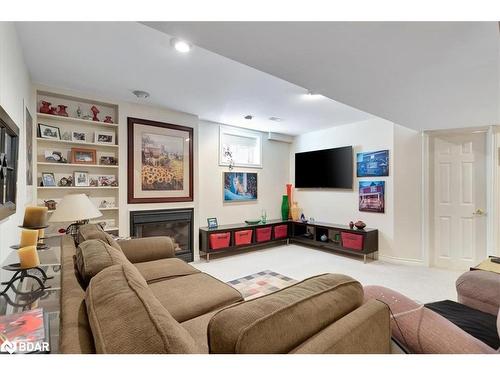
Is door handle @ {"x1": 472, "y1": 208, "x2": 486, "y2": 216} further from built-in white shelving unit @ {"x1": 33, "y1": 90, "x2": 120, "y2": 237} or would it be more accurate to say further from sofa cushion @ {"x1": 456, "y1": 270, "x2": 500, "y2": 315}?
built-in white shelving unit @ {"x1": 33, "y1": 90, "x2": 120, "y2": 237}

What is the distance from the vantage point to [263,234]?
468 centimetres

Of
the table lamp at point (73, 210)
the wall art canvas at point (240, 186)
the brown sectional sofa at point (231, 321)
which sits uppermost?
the wall art canvas at point (240, 186)

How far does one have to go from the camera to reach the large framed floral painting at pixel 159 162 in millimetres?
3461

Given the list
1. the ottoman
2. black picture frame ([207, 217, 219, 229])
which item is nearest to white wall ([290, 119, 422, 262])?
black picture frame ([207, 217, 219, 229])

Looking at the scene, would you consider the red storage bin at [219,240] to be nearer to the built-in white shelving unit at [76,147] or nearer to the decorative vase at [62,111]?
the built-in white shelving unit at [76,147]

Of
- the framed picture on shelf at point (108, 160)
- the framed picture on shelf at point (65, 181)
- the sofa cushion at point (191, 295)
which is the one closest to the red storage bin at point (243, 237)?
A: the framed picture on shelf at point (108, 160)

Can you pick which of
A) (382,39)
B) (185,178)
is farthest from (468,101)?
(185,178)

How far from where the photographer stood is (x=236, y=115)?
4.00 meters

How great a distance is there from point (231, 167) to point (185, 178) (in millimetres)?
1029

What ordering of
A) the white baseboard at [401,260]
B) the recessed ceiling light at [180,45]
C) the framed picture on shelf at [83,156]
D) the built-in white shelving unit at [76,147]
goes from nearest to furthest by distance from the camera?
1. the recessed ceiling light at [180,45]
2. the built-in white shelving unit at [76,147]
3. the framed picture on shelf at [83,156]
4. the white baseboard at [401,260]

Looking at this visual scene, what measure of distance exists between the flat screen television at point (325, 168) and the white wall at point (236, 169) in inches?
16.1

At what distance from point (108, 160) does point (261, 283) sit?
2.60 metres
